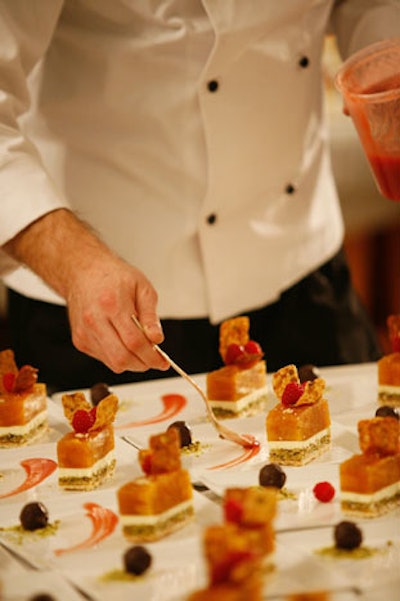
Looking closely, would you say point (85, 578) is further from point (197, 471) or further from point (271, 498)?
point (197, 471)

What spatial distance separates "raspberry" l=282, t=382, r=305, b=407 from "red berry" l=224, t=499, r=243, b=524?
76 cm

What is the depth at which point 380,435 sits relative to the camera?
2.24 m

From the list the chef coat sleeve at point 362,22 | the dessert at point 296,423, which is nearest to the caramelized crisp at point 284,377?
the dessert at point 296,423

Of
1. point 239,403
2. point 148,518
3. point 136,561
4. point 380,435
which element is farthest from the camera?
point 239,403

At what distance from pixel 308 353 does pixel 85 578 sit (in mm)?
1598

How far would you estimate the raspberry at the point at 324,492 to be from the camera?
7.38 feet

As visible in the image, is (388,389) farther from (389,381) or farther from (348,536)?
(348,536)

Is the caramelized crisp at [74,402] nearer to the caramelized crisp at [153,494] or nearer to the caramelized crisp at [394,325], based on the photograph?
the caramelized crisp at [153,494]

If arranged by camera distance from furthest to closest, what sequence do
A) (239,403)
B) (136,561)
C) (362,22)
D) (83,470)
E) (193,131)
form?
(362,22), (193,131), (239,403), (83,470), (136,561)

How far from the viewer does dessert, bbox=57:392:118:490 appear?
2396 millimetres

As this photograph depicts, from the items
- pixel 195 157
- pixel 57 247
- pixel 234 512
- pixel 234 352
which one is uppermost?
pixel 195 157

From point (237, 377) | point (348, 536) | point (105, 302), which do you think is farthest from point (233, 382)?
point (348, 536)

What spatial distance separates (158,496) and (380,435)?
44 cm

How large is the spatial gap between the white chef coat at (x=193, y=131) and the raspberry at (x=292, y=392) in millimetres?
667
